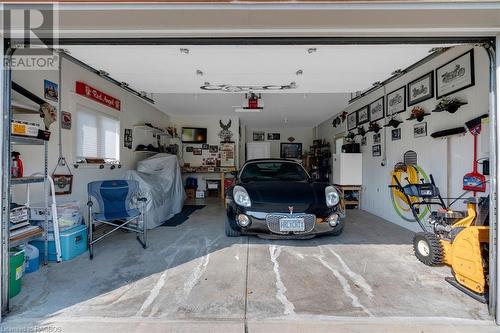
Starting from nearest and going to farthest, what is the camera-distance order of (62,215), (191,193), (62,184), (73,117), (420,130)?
(62,215) < (62,184) < (73,117) < (420,130) < (191,193)

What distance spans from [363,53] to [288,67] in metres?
0.93

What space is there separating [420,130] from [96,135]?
4.98m

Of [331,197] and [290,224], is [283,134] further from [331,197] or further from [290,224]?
[290,224]

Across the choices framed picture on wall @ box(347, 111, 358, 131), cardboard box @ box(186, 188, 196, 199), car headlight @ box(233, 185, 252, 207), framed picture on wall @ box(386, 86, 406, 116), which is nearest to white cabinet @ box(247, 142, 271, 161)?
cardboard box @ box(186, 188, 196, 199)

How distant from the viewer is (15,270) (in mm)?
1870

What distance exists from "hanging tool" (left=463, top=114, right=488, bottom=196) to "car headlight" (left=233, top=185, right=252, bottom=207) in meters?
2.32

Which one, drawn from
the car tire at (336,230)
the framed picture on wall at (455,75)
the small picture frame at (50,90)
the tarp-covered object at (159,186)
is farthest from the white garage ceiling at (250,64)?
the car tire at (336,230)

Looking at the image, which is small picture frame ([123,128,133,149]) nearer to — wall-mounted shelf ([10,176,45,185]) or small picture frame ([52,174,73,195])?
small picture frame ([52,174,73,195])

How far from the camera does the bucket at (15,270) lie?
6.02ft

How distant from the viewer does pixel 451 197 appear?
297 cm

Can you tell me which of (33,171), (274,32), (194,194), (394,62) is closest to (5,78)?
(33,171)

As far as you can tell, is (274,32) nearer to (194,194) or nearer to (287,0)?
(287,0)

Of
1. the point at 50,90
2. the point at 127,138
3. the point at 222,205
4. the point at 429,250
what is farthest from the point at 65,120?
the point at 429,250

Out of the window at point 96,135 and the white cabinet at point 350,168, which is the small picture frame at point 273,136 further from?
the window at point 96,135
